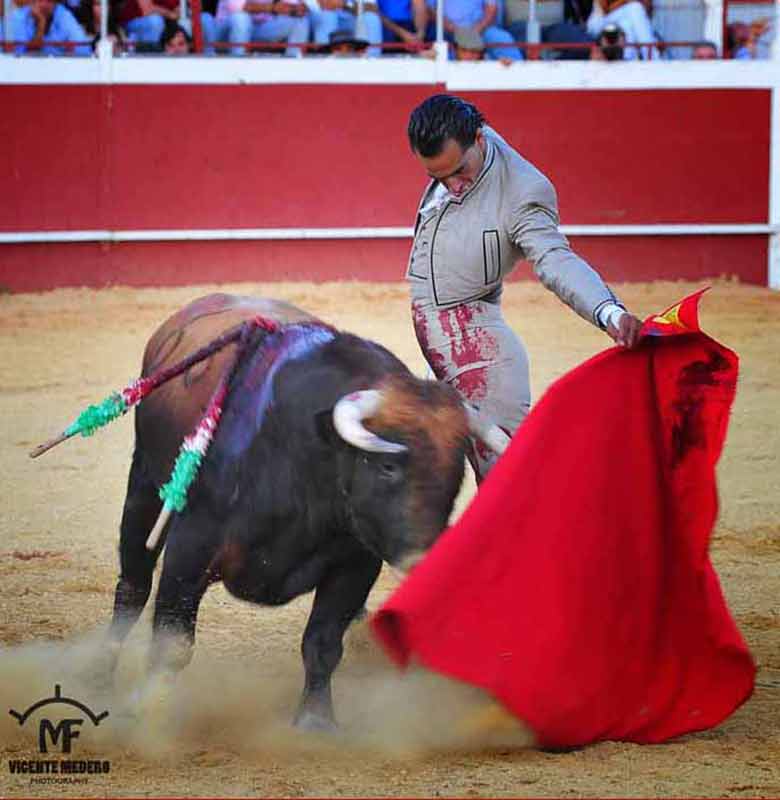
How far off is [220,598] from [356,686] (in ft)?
2.85

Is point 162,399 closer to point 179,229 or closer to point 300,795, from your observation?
point 300,795

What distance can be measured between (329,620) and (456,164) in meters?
0.97

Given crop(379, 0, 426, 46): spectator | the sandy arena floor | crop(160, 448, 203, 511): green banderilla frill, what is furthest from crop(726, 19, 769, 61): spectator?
crop(160, 448, 203, 511): green banderilla frill

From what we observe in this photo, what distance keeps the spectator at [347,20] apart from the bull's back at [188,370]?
633 centimetres

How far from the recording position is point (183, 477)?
332 centimetres

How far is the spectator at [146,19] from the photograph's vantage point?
998 cm

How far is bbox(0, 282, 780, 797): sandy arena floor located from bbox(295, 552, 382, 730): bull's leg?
10 centimetres

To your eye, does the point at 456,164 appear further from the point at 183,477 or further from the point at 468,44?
the point at 468,44

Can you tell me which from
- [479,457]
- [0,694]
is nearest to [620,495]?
[479,457]

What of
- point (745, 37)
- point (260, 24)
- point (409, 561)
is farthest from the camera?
point (745, 37)

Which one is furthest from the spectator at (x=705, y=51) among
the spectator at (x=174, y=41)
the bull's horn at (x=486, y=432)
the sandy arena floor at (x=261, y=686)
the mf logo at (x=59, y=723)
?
the mf logo at (x=59, y=723)

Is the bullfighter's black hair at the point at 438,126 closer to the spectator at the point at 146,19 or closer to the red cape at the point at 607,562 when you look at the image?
the red cape at the point at 607,562

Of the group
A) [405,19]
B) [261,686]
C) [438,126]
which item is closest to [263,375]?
[438,126]

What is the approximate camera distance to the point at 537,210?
3428 mm
